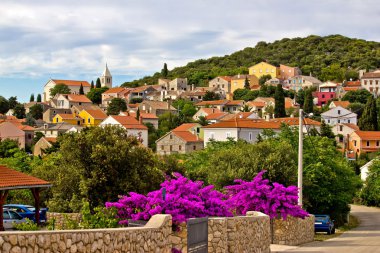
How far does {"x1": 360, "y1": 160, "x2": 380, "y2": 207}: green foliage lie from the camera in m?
68.8

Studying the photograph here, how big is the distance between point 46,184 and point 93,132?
7047 millimetres

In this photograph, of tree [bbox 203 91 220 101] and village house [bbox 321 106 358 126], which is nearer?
village house [bbox 321 106 358 126]

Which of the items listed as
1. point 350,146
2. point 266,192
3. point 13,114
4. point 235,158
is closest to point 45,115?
point 13,114

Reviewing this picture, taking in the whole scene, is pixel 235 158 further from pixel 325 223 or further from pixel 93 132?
pixel 93 132

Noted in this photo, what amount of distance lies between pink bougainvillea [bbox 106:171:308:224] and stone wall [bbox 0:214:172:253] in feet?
4.85

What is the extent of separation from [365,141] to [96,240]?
9922 cm

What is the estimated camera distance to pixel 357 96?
14875 centimetres

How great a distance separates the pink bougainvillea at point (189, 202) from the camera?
15.9m

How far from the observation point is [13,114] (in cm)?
15250

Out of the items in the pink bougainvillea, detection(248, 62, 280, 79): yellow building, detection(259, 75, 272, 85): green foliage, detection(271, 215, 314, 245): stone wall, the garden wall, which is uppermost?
detection(248, 62, 280, 79): yellow building

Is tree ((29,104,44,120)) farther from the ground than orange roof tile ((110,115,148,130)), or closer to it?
farther from the ground

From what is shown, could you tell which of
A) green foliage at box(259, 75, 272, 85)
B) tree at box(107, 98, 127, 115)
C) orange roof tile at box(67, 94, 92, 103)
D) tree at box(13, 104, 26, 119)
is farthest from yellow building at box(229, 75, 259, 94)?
tree at box(13, 104, 26, 119)

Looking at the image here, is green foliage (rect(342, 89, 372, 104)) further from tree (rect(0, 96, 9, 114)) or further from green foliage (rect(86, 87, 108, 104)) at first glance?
tree (rect(0, 96, 9, 114))

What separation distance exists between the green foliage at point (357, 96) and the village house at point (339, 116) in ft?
73.6
